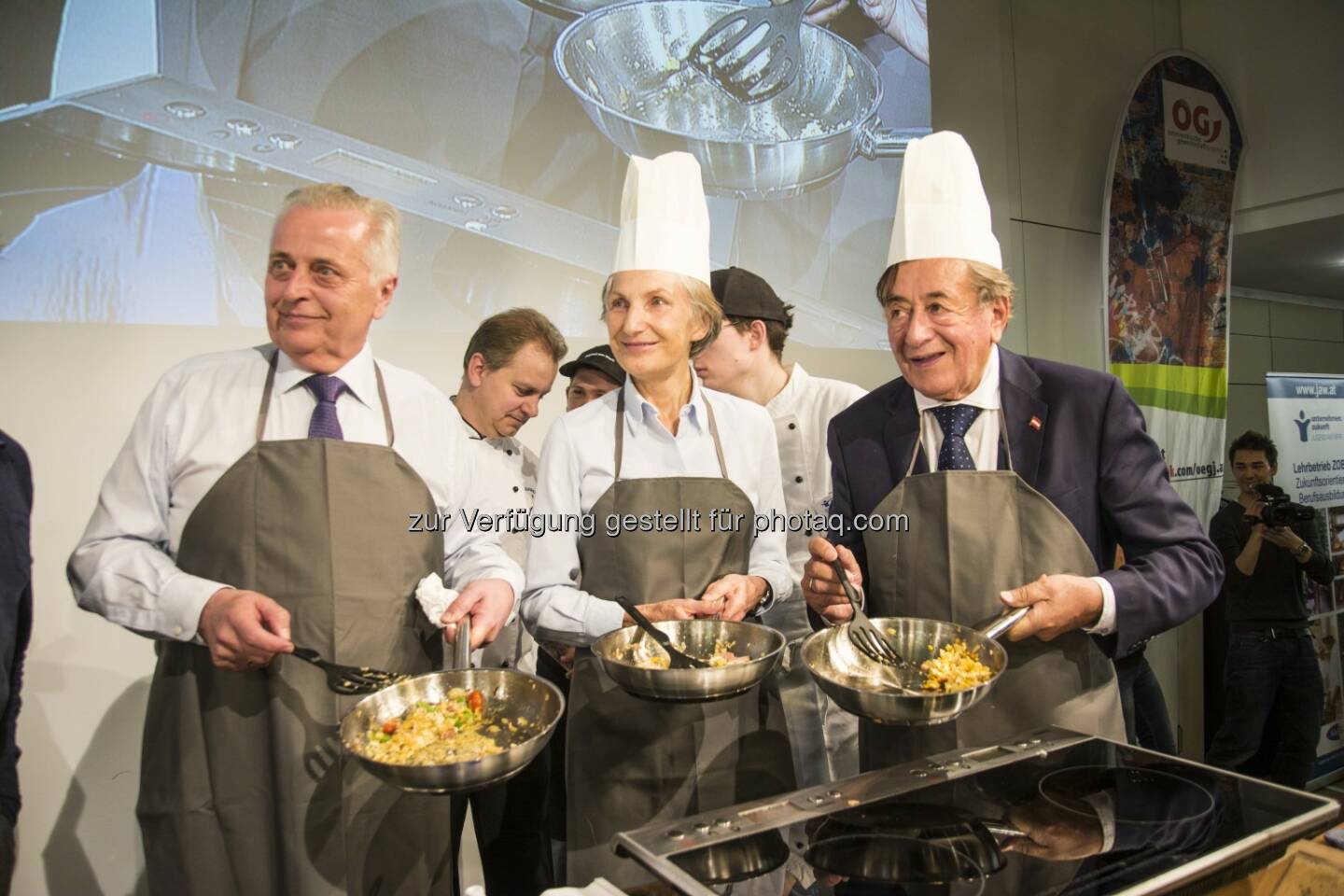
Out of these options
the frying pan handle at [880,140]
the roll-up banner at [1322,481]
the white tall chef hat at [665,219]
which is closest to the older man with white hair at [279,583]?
the white tall chef hat at [665,219]

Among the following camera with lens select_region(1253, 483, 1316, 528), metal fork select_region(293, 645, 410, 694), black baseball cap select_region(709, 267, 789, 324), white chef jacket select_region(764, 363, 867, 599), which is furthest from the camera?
camera with lens select_region(1253, 483, 1316, 528)

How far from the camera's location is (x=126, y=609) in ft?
4.73

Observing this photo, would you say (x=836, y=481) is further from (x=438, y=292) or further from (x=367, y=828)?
(x=367, y=828)

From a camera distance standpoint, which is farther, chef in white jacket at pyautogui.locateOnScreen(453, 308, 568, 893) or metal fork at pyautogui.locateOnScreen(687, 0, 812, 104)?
metal fork at pyautogui.locateOnScreen(687, 0, 812, 104)

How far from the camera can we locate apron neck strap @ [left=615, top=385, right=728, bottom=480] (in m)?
1.88

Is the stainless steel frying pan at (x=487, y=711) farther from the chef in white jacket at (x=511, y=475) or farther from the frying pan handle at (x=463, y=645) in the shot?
the chef in white jacket at (x=511, y=475)

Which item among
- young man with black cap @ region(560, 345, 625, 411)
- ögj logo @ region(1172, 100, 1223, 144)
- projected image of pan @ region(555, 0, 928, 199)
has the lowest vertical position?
young man with black cap @ region(560, 345, 625, 411)

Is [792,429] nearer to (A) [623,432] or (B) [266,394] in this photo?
(A) [623,432]

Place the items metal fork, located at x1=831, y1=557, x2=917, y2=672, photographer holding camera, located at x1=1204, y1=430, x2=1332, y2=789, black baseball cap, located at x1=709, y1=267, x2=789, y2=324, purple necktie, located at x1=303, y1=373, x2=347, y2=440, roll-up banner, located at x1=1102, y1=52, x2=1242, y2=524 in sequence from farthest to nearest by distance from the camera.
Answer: photographer holding camera, located at x1=1204, y1=430, x2=1332, y2=789 < roll-up banner, located at x1=1102, y1=52, x2=1242, y2=524 < black baseball cap, located at x1=709, y1=267, x2=789, y2=324 < metal fork, located at x1=831, y1=557, x2=917, y2=672 < purple necktie, located at x1=303, y1=373, x2=347, y2=440

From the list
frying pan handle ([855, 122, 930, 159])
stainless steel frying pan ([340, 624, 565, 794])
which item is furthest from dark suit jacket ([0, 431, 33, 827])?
frying pan handle ([855, 122, 930, 159])

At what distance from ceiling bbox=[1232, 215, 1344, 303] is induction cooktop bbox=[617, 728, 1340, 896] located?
11.9ft

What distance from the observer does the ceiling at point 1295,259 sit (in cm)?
395

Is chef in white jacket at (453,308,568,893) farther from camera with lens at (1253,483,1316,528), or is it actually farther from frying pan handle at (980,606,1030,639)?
camera with lens at (1253,483,1316,528)

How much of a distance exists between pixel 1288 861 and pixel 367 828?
1.54 meters
